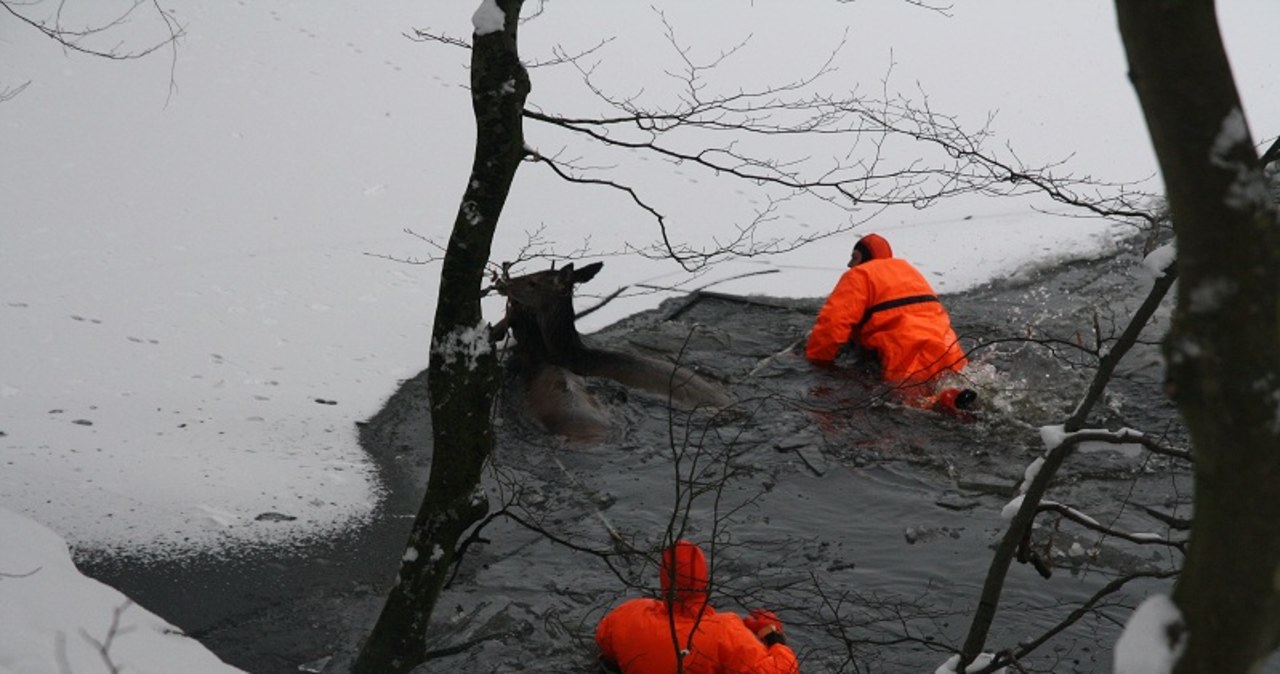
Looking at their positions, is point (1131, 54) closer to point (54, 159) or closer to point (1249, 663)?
point (1249, 663)

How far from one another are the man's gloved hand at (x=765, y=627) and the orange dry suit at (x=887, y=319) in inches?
162

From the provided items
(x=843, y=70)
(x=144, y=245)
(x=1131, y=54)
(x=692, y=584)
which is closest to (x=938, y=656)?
(x=692, y=584)

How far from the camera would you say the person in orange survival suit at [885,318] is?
374 inches

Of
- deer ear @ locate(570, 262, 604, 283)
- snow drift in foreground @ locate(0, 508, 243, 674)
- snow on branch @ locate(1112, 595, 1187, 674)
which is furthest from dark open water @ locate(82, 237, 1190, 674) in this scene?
snow on branch @ locate(1112, 595, 1187, 674)

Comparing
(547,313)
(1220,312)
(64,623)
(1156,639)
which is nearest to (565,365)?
(547,313)

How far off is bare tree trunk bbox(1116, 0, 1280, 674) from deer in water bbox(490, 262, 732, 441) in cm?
689

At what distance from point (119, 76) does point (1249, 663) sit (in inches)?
630

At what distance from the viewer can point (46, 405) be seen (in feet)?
26.6

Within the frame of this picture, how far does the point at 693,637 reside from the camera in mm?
5434

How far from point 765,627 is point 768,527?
6.18 ft

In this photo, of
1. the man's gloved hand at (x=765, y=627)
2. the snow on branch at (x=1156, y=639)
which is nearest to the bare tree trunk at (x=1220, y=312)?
the snow on branch at (x=1156, y=639)

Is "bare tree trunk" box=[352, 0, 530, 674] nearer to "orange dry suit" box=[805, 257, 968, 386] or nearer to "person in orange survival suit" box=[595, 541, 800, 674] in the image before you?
"person in orange survival suit" box=[595, 541, 800, 674]

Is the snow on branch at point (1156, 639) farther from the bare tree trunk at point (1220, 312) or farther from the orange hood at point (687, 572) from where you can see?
the orange hood at point (687, 572)

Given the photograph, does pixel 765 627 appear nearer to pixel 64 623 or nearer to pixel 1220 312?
pixel 64 623
